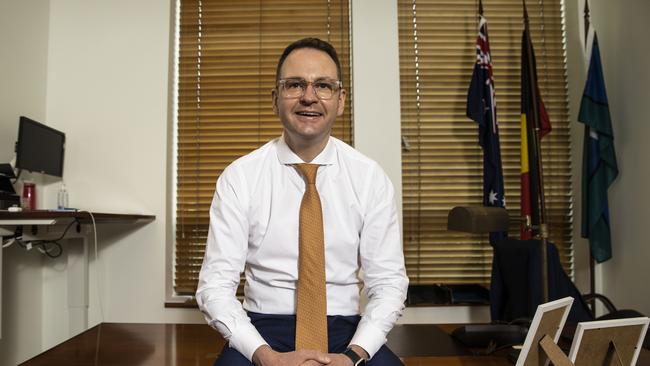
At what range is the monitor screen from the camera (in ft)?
7.64

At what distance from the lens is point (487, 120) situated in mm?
2631

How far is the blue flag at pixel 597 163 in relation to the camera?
→ 248cm

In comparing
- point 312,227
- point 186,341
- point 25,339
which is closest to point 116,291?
point 25,339

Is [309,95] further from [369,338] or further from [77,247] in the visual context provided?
[77,247]

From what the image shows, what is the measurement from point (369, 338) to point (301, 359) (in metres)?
0.21

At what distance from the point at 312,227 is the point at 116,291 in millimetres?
2030

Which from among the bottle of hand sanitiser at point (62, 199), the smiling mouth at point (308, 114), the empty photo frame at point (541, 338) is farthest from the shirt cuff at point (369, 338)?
the bottle of hand sanitiser at point (62, 199)

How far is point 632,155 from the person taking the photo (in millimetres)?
2439

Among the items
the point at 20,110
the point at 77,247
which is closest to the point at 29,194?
the point at 77,247

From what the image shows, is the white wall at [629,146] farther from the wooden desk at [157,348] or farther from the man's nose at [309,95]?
the man's nose at [309,95]

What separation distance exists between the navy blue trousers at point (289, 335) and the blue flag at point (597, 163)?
177 centimetres

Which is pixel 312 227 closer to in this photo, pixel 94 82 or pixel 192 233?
pixel 192 233

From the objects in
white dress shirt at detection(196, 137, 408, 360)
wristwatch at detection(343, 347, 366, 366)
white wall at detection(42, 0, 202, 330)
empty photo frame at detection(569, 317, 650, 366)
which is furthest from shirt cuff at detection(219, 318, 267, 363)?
white wall at detection(42, 0, 202, 330)

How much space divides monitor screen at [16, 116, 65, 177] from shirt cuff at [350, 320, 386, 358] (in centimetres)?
204
